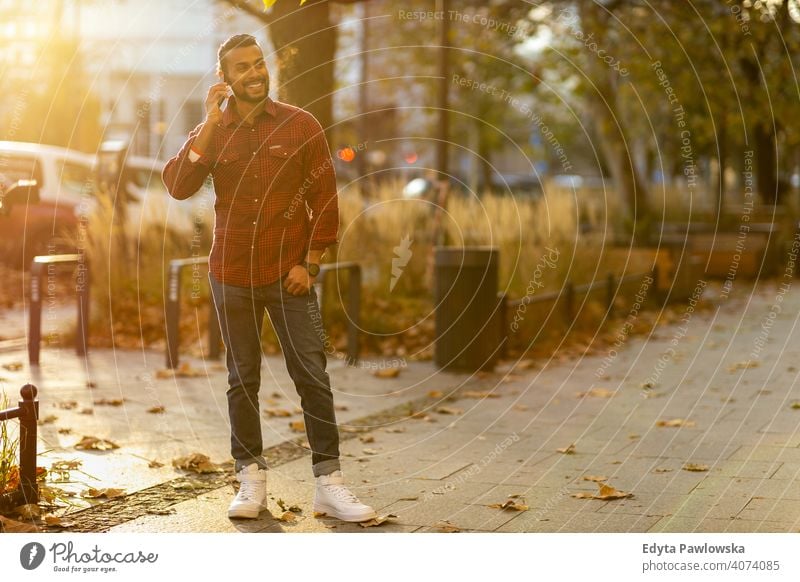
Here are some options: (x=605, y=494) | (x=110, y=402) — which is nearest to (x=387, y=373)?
(x=110, y=402)

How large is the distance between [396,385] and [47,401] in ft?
8.32

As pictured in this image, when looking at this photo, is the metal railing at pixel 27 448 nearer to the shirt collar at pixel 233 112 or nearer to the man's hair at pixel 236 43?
the shirt collar at pixel 233 112

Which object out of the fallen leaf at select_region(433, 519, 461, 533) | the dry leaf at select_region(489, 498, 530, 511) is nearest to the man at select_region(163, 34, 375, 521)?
the fallen leaf at select_region(433, 519, 461, 533)

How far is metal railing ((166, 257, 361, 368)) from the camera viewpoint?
9.66 m

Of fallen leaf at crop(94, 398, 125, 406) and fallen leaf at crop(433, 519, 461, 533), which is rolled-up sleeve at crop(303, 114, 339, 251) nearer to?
fallen leaf at crop(433, 519, 461, 533)

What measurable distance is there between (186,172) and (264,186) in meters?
0.32

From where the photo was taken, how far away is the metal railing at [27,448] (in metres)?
5.27

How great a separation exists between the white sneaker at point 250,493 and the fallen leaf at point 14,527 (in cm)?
80

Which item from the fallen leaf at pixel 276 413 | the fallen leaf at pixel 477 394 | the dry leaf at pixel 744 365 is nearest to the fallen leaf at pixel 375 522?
the fallen leaf at pixel 276 413

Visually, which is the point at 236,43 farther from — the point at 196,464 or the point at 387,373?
the point at 387,373
